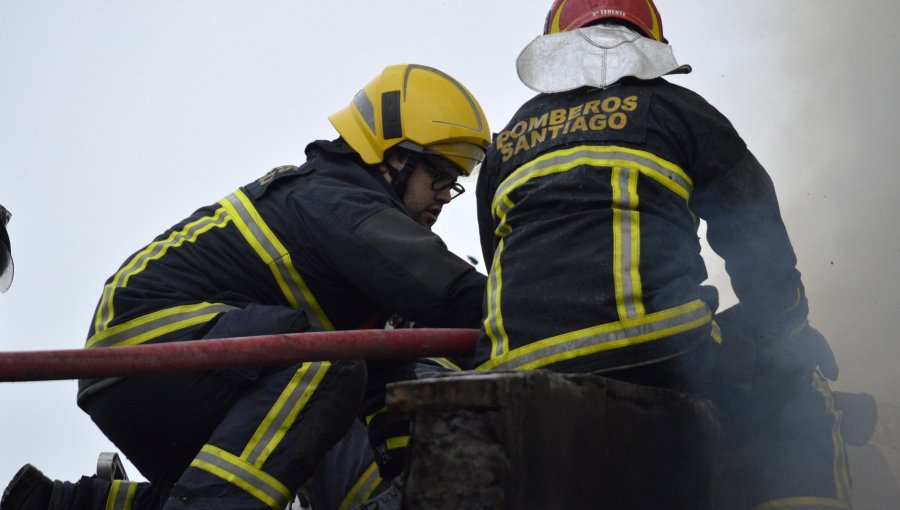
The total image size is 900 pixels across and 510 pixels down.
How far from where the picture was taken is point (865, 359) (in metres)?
5.45

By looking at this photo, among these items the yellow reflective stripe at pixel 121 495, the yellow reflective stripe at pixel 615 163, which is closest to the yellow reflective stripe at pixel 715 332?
the yellow reflective stripe at pixel 615 163

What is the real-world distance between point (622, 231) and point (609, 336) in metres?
0.29

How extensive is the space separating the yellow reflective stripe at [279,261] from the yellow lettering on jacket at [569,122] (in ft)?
2.86

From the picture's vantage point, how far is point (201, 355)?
293cm

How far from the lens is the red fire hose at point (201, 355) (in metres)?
2.87

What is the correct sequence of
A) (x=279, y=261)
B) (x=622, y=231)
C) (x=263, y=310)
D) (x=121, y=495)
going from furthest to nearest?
(x=121, y=495), (x=279, y=261), (x=263, y=310), (x=622, y=231)

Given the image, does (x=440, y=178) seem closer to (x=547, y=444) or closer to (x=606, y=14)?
(x=606, y=14)

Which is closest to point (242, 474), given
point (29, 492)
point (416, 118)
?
point (29, 492)

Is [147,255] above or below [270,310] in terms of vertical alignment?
above

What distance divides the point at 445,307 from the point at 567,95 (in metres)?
0.74

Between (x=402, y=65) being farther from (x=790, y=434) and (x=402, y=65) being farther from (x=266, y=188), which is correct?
(x=790, y=434)

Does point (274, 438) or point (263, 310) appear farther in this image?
point (263, 310)

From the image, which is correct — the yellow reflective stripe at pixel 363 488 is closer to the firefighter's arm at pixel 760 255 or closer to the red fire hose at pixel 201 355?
the red fire hose at pixel 201 355

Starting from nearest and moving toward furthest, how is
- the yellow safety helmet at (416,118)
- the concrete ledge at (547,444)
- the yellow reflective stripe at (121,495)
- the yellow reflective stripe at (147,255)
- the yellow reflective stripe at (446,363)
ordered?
1. the concrete ledge at (547,444)
2. the yellow reflective stripe at (147,255)
3. the yellow reflective stripe at (121,495)
4. the yellow safety helmet at (416,118)
5. the yellow reflective stripe at (446,363)
